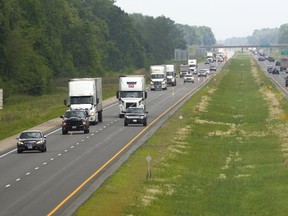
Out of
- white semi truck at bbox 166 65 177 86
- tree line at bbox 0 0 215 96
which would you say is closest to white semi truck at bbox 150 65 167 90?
white semi truck at bbox 166 65 177 86

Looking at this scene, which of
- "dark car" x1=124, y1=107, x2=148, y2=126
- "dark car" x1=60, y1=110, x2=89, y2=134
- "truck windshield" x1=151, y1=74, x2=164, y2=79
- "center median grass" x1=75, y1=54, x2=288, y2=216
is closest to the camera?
"center median grass" x1=75, y1=54, x2=288, y2=216

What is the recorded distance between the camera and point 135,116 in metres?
76.4

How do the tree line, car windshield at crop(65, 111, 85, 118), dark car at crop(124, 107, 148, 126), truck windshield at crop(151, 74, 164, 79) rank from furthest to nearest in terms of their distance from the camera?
truck windshield at crop(151, 74, 164, 79) < the tree line < dark car at crop(124, 107, 148, 126) < car windshield at crop(65, 111, 85, 118)

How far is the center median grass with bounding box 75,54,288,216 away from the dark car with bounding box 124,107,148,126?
6.36 ft

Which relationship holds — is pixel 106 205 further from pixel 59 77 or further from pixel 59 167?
pixel 59 77

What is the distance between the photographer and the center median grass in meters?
38.6

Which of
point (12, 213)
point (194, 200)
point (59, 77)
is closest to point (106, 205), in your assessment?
point (12, 213)

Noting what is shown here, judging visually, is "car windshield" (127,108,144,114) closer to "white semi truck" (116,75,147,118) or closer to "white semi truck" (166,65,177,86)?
"white semi truck" (116,75,147,118)

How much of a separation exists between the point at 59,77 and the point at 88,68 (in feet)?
62.2

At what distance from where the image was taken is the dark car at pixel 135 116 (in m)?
76.2

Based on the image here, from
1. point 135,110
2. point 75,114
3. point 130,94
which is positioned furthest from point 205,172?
point 130,94

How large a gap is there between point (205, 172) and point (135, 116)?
24066mm

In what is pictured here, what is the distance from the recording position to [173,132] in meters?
72.5

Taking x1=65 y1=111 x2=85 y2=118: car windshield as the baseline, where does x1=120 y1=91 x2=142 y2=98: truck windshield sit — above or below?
above
